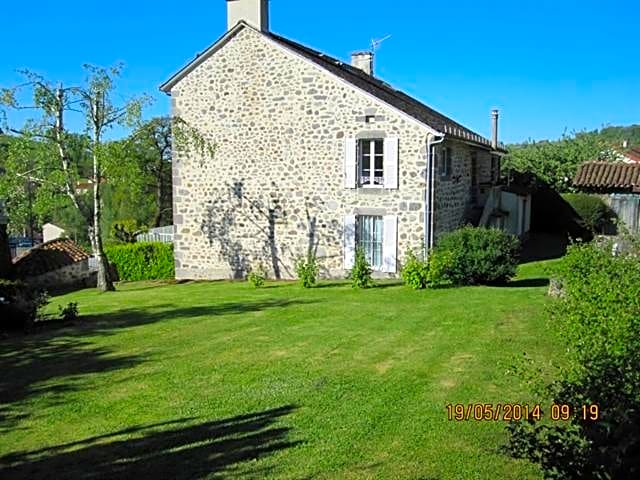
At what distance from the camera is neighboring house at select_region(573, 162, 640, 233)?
63.9ft

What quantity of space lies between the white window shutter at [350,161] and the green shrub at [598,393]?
36.2 ft

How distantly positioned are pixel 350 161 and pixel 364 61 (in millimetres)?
9557

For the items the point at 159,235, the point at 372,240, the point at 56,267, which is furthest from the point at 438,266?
the point at 159,235

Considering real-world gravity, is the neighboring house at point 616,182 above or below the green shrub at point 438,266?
above

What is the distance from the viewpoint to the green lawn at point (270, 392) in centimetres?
442

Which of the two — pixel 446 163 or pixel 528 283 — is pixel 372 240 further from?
pixel 528 283

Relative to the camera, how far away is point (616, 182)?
20016mm

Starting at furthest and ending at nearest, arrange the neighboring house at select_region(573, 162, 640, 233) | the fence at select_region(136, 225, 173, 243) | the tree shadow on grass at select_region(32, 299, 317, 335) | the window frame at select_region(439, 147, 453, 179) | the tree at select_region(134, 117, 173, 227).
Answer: the tree at select_region(134, 117, 173, 227), the fence at select_region(136, 225, 173, 243), the neighboring house at select_region(573, 162, 640, 233), the window frame at select_region(439, 147, 453, 179), the tree shadow on grass at select_region(32, 299, 317, 335)

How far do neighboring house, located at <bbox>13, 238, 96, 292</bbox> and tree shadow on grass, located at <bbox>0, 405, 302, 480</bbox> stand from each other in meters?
16.6

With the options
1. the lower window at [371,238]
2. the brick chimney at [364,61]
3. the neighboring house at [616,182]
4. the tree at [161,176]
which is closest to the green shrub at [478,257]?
the lower window at [371,238]

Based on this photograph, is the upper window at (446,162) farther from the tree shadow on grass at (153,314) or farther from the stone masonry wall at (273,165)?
the tree shadow on grass at (153,314)

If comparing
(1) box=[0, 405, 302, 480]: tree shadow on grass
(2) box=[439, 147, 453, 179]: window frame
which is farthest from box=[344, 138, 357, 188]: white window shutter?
(1) box=[0, 405, 302, 480]: tree shadow on grass

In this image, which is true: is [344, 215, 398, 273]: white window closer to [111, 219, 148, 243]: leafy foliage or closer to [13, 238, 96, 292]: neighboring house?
[13, 238, 96, 292]: neighboring house
